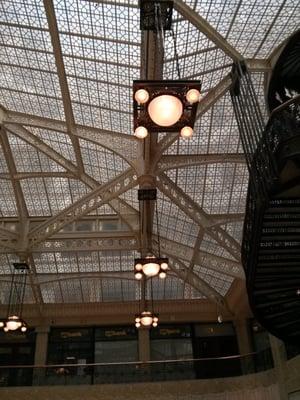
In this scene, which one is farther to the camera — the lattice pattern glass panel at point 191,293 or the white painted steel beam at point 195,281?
the lattice pattern glass panel at point 191,293

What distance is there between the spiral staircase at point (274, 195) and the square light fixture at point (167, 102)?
81.1 inches

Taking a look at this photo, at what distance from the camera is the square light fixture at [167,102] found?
179 inches

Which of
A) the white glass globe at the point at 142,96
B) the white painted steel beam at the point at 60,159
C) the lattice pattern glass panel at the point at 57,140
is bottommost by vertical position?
the white glass globe at the point at 142,96

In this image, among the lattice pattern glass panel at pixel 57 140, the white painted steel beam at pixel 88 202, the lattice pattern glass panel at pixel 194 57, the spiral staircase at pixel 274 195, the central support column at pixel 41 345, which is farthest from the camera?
the central support column at pixel 41 345

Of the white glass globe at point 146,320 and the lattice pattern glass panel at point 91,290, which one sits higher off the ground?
the lattice pattern glass panel at point 91,290

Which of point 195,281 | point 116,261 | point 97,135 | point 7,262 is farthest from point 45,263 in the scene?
point 97,135

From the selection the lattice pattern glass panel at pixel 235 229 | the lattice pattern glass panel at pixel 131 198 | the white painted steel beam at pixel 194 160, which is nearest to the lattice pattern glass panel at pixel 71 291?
the lattice pattern glass panel at pixel 131 198

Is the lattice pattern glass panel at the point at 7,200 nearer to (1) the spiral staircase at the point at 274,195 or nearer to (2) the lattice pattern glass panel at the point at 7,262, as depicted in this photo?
(2) the lattice pattern glass panel at the point at 7,262

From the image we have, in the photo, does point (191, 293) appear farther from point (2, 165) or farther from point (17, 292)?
point (2, 165)

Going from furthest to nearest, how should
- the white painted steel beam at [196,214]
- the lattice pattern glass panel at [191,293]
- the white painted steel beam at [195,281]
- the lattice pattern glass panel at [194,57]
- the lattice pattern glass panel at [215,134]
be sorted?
the lattice pattern glass panel at [191,293] → the white painted steel beam at [195,281] → the white painted steel beam at [196,214] → the lattice pattern glass panel at [215,134] → the lattice pattern glass panel at [194,57]

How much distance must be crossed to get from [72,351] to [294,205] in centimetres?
1929

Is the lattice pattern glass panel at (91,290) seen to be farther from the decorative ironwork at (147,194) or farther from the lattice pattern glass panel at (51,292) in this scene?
the decorative ironwork at (147,194)

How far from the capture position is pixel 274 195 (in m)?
6.53

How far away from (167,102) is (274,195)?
282 centimetres
